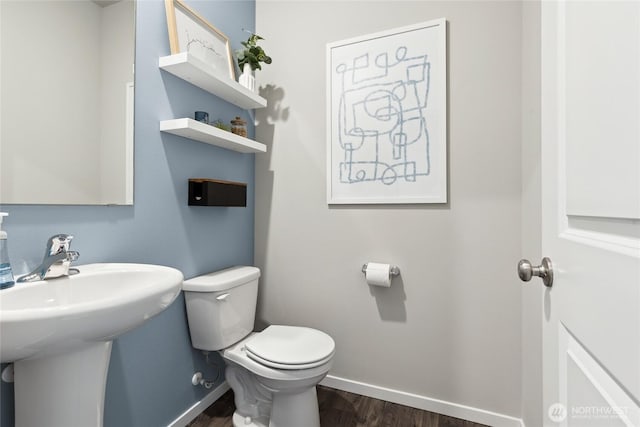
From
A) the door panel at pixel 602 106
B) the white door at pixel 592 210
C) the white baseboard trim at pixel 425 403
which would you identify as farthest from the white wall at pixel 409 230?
the door panel at pixel 602 106

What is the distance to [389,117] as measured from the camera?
1.63 m

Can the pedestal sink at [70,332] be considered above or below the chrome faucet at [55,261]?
below

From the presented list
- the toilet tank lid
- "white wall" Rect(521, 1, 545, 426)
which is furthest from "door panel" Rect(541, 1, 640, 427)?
the toilet tank lid

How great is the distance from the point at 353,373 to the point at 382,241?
775mm

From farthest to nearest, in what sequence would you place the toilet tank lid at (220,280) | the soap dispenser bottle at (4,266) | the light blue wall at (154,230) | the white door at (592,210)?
the toilet tank lid at (220,280) → the light blue wall at (154,230) → the soap dispenser bottle at (4,266) → the white door at (592,210)

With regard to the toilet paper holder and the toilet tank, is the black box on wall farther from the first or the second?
the toilet paper holder

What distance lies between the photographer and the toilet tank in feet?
4.56

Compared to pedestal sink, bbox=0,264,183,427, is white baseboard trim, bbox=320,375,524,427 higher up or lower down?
lower down

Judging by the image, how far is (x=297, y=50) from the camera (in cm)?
186

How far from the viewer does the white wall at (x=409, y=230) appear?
4.74 feet

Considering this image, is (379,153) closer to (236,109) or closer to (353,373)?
(236,109)

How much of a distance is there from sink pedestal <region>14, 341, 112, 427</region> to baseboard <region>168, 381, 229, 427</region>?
68 centimetres

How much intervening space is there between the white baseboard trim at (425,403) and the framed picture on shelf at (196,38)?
1.77 metres

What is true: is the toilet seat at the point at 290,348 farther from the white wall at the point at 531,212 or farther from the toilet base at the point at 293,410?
the white wall at the point at 531,212
